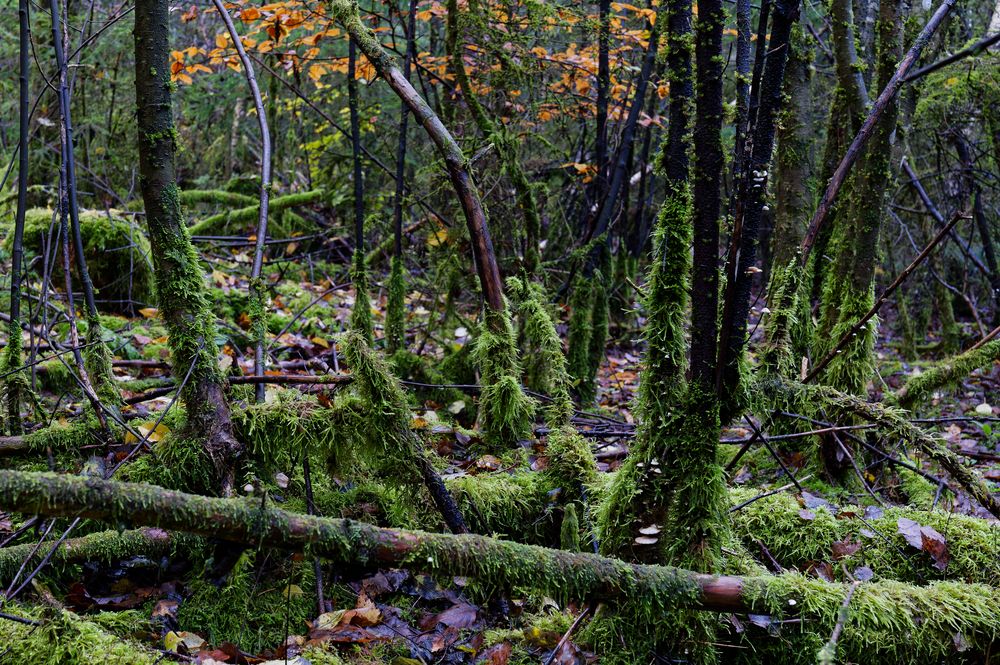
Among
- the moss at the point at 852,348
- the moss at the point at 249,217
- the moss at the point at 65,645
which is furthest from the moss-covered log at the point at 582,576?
the moss at the point at 249,217

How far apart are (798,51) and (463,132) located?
2954 mm

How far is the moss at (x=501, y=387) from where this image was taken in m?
3.97

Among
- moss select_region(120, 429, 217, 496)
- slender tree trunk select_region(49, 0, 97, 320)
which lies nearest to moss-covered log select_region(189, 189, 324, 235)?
slender tree trunk select_region(49, 0, 97, 320)

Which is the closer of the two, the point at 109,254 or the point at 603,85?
the point at 603,85

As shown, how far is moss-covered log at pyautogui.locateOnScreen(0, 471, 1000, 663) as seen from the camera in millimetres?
2104

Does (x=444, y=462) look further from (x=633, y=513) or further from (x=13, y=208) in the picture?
(x=13, y=208)

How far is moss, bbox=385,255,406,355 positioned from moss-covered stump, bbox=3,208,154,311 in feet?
9.56

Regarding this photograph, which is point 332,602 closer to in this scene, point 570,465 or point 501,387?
point 570,465

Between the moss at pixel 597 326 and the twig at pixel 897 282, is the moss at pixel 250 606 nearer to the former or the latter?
the twig at pixel 897 282

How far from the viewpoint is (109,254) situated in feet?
23.2

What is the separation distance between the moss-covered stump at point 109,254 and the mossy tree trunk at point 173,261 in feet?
14.4

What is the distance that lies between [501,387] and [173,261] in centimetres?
189

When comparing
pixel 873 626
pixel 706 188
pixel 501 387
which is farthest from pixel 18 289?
pixel 873 626

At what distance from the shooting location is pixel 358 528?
7.59ft
